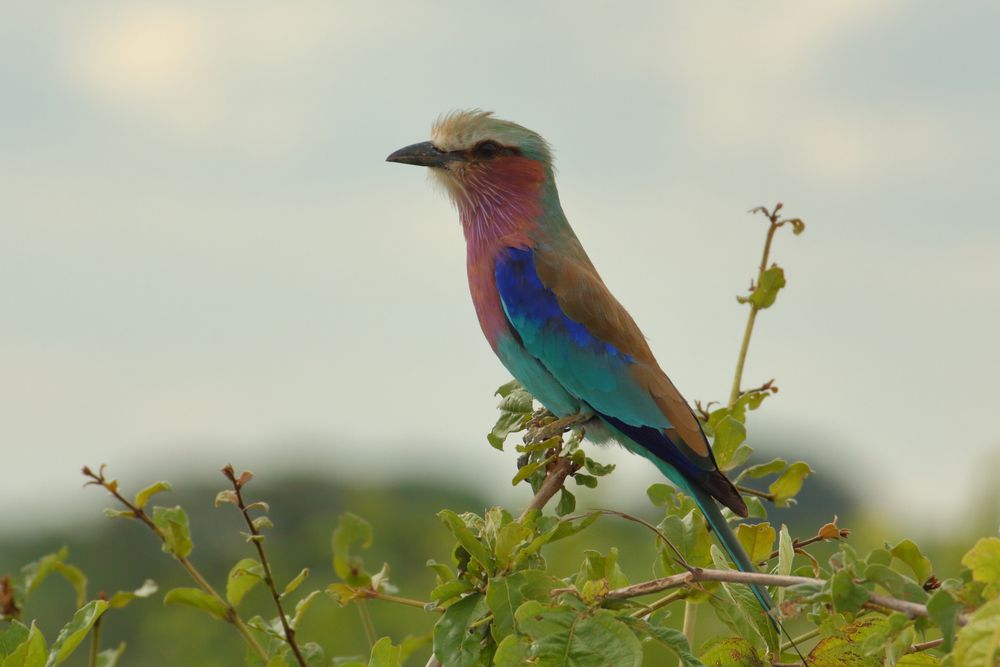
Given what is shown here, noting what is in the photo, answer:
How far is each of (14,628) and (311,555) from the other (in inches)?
688

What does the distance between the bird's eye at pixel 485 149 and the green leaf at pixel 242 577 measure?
10.0ft

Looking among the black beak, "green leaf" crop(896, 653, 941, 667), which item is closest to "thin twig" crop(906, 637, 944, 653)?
"green leaf" crop(896, 653, 941, 667)

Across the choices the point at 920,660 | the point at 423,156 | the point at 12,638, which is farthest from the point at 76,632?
the point at 423,156

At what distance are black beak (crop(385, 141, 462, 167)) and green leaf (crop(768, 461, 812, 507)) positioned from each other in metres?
2.87

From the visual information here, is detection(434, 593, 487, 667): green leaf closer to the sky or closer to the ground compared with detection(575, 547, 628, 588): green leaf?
closer to the ground

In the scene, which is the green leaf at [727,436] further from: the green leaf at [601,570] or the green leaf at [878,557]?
the green leaf at [878,557]

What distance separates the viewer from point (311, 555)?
20.6 meters

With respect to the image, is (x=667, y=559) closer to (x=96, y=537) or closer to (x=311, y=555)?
(x=311, y=555)

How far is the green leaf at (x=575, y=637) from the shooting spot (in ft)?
8.96

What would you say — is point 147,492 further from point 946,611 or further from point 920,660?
point 946,611

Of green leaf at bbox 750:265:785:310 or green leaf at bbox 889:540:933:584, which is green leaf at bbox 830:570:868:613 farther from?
green leaf at bbox 750:265:785:310

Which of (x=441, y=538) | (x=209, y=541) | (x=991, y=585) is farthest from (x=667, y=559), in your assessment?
(x=209, y=541)

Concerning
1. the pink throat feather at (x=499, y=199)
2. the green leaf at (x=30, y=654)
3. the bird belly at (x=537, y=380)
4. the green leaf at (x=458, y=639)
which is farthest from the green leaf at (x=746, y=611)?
the pink throat feather at (x=499, y=199)

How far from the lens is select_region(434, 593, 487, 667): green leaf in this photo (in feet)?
9.85
